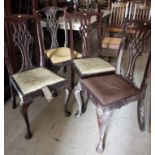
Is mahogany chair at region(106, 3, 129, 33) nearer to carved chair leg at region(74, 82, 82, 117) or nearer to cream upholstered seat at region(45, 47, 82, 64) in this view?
cream upholstered seat at region(45, 47, 82, 64)

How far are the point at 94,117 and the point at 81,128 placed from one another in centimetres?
23

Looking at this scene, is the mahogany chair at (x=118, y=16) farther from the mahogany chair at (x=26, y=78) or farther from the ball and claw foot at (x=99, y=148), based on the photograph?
the ball and claw foot at (x=99, y=148)

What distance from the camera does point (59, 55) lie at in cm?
251

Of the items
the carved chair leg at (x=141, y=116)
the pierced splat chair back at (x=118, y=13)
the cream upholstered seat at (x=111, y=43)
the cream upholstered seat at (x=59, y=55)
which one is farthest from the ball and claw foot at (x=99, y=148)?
the pierced splat chair back at (x=118, y=13)

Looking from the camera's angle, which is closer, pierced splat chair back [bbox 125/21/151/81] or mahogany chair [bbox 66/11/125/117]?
pierced splat chair back [bbox 125/21/151/81]

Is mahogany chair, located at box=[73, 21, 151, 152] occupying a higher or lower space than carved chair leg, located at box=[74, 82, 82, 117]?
higher

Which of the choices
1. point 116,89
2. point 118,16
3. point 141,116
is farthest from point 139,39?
point 118,16

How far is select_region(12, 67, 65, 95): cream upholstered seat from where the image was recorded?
70.0 inches

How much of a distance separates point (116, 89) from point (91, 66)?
448 millimetres

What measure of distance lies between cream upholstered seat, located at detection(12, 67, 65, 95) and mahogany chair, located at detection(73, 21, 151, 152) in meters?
0.30

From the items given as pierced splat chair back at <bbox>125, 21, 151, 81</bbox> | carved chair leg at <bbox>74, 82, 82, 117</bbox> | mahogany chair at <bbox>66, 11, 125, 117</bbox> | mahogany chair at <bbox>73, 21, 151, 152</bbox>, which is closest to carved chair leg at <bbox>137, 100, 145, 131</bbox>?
mahogany chair at <bbox>73, 21, 151, 152</bbox>

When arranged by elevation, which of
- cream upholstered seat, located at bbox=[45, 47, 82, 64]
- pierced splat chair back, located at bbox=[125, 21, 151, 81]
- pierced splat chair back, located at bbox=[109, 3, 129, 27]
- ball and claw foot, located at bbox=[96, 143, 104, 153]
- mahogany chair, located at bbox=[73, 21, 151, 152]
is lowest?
ball and claw foot, located at bbox=[96, 143, 104, 153]
